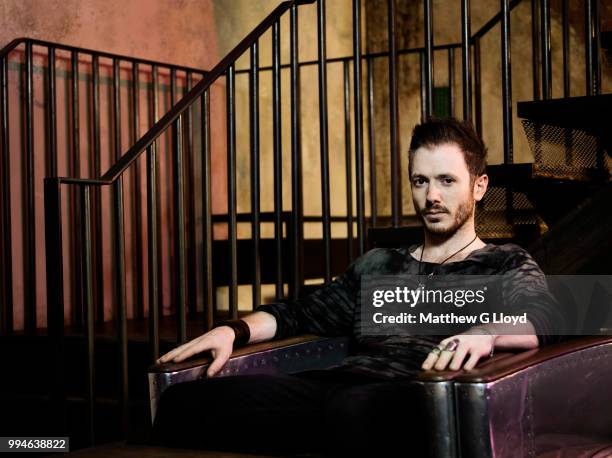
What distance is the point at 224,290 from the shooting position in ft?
18.1

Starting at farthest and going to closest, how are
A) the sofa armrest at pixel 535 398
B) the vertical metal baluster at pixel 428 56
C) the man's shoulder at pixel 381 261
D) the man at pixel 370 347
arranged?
the vertical metal baluster at pixel 428 56, the man's shoulder at pixel 381 261, the man at pixel 370 347, the sofa armrest at pixel 535 398

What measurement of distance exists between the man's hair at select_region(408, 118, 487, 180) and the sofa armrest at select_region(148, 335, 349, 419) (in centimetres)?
52

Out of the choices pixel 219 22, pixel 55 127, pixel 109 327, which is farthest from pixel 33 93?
pixel 219 22

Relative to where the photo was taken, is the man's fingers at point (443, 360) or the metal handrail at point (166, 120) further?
the metal handrail at point (166, 120)

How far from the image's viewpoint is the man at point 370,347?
5.59 feet

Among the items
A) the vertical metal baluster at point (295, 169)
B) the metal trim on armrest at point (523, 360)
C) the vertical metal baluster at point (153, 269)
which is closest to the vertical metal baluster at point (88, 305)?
the vertical metal baluster at point (153, 269)

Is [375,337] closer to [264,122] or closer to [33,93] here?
[33,93]

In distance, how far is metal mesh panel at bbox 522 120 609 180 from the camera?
2.76m

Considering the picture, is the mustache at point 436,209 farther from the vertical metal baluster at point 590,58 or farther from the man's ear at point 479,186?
the vertical metal baluster at point 590,58

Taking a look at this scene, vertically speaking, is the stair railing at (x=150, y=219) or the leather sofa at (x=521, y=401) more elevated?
the stair railing at (x=150, y=219)

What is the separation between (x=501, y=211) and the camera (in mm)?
2842

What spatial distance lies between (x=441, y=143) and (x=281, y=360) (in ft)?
2.03

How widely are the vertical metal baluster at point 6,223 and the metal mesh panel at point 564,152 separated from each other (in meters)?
2.31

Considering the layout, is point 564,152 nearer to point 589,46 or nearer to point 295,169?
point 589,46
